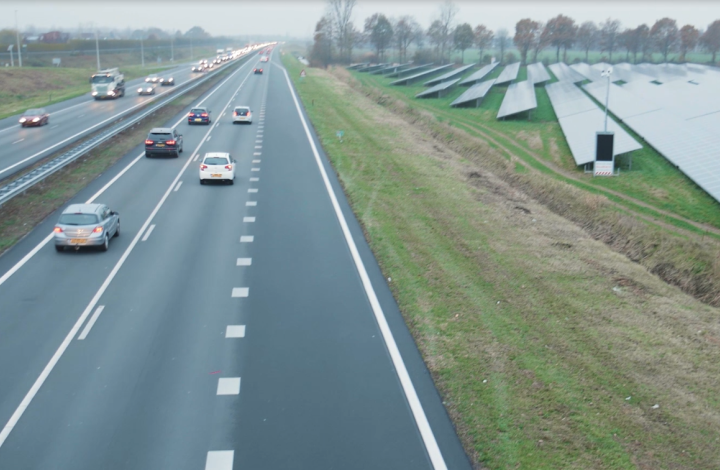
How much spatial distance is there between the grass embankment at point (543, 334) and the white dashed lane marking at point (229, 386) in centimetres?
363

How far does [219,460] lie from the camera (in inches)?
424

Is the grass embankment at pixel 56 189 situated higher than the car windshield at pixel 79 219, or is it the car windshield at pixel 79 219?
the car windshield at pixel 79 219

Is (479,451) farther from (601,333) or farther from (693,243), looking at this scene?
(693,243)

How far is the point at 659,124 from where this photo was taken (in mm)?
50000

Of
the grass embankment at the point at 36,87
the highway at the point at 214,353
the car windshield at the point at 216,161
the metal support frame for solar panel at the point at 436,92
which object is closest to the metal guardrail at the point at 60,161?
the highway at the point at 214,353

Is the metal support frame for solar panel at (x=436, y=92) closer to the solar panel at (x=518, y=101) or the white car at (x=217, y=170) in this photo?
the solar panel at (x=518, y=101)

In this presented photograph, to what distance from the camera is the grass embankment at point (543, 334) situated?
11.4 metres

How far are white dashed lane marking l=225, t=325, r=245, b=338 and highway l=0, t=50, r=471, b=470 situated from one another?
0.06 metres

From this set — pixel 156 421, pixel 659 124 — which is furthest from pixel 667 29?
pixel 156 421

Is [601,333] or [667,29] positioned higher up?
[667,29]

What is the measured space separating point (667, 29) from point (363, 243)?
191199 mm

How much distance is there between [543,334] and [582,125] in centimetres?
3905

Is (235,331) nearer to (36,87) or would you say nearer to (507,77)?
(36,87)

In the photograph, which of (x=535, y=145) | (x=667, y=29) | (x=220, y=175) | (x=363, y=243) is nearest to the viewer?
(x=363, y=243)
